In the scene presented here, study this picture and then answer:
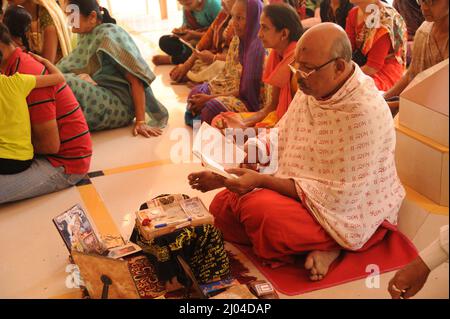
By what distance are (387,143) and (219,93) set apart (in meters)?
1.86

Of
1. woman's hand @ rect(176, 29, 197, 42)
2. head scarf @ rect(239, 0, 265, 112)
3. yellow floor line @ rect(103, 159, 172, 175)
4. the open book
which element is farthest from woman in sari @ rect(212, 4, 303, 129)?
woman's hand @ rect(176, 29, 197, 42)

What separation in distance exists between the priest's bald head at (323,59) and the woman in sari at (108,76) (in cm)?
170

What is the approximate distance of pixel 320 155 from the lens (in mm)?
2188

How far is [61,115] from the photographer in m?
2.83

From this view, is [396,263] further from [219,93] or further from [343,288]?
[219,93]

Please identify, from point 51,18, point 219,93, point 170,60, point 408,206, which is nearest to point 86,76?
point 51,18

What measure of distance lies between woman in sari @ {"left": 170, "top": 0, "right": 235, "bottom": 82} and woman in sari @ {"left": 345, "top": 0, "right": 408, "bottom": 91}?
1.07 metres

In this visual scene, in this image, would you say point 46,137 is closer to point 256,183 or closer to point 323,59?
point 256,183

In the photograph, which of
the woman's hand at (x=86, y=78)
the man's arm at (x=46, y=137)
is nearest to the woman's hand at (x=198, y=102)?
the woman's hand at (x=86, y=78)

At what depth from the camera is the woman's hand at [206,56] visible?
4.41m

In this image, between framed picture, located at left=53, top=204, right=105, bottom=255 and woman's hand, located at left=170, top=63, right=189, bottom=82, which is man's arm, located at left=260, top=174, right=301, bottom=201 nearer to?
framed picture, located at left=53, top=204, right=105, bottom=255

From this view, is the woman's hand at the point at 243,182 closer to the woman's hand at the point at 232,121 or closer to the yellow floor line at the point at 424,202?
the yellow floor line at the point at 424,202

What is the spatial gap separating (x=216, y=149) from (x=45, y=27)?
2070 mm

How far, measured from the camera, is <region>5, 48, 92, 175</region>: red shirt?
267 centimetres
